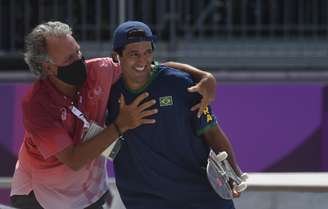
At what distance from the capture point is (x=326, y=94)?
24.2 feet

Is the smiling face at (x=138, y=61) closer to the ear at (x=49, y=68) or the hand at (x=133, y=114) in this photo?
the hand at (x=133, y=114)

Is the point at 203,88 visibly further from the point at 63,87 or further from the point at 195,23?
the point at 195,23

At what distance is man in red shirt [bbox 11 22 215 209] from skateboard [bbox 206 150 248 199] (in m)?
0.24

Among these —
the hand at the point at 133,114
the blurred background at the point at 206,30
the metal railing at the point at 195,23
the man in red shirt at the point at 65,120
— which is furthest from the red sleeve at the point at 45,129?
the metal railing at the point at 195,23

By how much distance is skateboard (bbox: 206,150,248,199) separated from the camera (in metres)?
3.41

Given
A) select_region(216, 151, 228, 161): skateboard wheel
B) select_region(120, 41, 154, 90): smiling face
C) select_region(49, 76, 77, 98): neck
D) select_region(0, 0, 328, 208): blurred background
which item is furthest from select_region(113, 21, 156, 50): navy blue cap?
select_region(0, 0, 328, 208): blurred background

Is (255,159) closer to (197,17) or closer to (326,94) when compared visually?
(326,94)

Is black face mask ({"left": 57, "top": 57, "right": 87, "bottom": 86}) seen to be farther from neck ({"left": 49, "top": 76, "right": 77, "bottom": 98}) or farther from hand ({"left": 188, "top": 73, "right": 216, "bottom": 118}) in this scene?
hand ({"left": 188, "top": 73, "right": 216, "bottom": 118})

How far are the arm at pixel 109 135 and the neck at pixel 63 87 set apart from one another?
298mm

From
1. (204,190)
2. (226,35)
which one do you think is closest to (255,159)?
(226,35)

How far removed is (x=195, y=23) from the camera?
890 centimetres

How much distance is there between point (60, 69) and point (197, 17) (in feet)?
17.9

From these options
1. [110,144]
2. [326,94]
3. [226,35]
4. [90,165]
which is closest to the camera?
[110,144]

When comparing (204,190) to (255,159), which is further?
(255,159)
